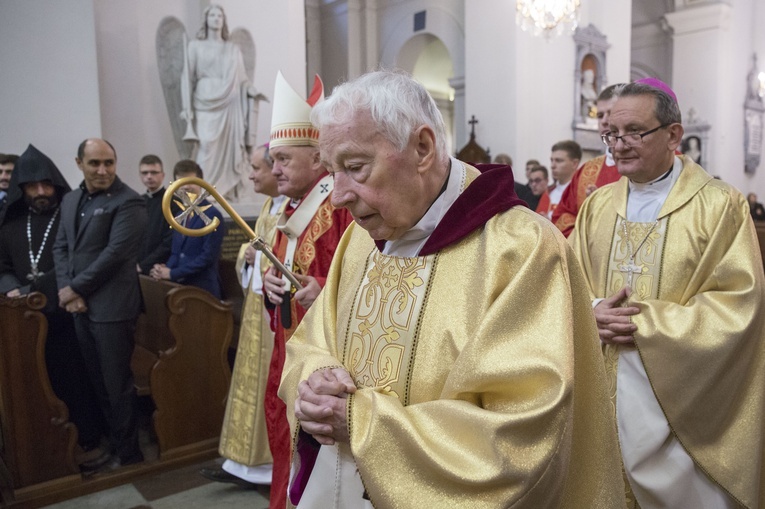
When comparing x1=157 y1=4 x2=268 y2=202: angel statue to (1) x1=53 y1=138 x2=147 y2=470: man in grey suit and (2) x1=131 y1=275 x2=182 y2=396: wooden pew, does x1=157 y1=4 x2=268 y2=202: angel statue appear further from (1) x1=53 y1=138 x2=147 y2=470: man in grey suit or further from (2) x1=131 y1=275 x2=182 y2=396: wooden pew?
(1) x1=53 y1=138 x2=147 y2=470: man in grey suit

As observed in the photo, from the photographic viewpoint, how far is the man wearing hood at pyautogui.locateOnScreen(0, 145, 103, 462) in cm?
408

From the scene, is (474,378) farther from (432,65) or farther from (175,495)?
(432,65)

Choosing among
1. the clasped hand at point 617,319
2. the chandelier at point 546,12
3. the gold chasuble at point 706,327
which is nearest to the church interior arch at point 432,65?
the chandelier at point 546,12

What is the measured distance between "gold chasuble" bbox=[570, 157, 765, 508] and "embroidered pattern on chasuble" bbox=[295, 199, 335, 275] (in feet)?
4.33

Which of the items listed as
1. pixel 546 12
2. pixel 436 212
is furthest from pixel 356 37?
pixel 436 212

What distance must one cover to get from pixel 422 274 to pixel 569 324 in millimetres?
396

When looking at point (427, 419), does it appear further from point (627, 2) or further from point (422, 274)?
point (627, 2)

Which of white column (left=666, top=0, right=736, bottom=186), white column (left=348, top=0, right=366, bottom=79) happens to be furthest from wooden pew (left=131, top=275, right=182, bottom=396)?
white column (left=666, top=0, right=736, bottom=186)

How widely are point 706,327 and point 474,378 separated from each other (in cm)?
135

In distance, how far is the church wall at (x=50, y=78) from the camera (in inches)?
274

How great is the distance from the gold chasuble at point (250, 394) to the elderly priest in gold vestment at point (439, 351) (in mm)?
1968

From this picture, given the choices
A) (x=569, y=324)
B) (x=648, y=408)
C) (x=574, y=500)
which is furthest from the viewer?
(x=648, y=408)

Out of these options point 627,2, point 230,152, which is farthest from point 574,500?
point 627,2

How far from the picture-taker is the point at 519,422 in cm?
131
